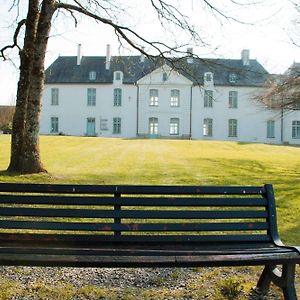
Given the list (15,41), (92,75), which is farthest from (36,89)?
(92,75)

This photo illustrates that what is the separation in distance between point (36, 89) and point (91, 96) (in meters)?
43.3

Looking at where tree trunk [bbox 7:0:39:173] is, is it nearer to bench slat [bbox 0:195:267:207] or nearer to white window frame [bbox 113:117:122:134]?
bench slat [bbox 0:195:267:207]

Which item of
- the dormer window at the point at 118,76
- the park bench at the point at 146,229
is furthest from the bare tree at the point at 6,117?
the park bench at the point at 146,229

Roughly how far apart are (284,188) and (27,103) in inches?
274

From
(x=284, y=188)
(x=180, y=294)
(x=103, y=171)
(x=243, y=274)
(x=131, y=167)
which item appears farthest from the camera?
(x=131, y=167)

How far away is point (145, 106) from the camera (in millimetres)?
51875

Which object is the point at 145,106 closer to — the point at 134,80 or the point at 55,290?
the point at 134,80

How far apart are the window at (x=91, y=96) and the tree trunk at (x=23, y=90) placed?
4211 centimetres

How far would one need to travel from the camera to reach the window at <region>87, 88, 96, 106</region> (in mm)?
53378

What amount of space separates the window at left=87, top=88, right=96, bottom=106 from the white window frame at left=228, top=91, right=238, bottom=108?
662 inches

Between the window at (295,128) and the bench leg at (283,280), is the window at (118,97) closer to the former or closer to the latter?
the window at (295,128)

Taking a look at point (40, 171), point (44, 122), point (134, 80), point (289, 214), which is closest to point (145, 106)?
point (134, 80)

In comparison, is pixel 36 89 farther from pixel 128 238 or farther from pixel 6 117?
pixel 6 117

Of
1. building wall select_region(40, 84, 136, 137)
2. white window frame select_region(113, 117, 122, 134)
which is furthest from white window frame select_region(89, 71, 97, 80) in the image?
white window frame select_region(113, 117, 122, 134)
